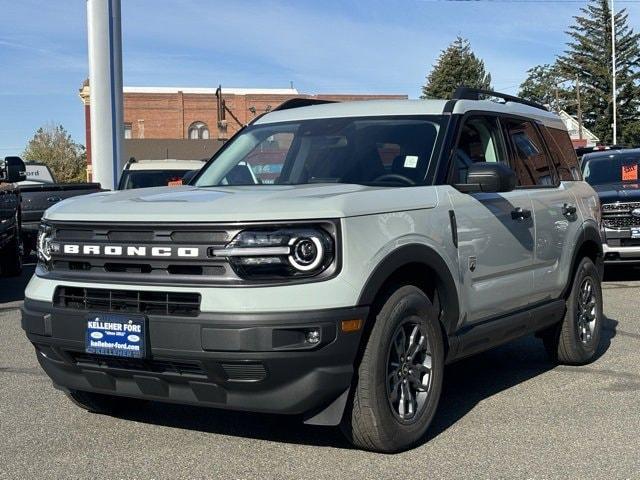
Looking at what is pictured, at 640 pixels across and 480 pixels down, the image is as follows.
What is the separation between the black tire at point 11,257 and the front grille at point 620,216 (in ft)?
26.7

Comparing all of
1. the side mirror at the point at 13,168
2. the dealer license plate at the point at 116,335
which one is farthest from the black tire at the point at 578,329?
the side mirror at the point at 13,168

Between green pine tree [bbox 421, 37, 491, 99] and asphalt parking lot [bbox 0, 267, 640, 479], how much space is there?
60.9 metres

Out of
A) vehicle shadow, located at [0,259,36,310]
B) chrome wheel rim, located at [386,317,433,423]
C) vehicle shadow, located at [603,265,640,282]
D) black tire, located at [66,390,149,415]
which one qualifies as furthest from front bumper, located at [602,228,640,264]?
black tire, located at [66,390,149,415]

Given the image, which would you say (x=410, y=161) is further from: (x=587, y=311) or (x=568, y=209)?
(x=587, y=311)

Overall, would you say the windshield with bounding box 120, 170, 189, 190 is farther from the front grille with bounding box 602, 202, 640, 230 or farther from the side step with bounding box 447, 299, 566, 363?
the side step with bounding box 447, 299, 566, 363

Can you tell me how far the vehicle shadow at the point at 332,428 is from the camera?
4.91 metres

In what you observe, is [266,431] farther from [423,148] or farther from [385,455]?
[423,148]

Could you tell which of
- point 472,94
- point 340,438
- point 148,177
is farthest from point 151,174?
point 340,438

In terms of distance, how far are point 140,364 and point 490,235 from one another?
2343 mm

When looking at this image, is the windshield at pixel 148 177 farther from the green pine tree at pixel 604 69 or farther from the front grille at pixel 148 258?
the green pine tree at pixel 604 69

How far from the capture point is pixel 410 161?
5.21 meters

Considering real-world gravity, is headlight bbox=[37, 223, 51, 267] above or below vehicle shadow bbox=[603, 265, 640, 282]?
above

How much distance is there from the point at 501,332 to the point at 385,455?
1.38 meters

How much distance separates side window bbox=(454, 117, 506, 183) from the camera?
212 inches
